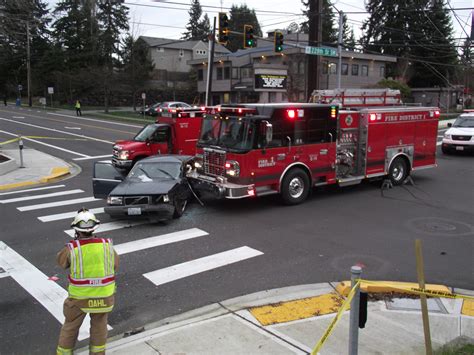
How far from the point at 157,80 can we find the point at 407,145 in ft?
178

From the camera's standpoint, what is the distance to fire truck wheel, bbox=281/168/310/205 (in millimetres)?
12031

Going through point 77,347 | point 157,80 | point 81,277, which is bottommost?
point 77,347

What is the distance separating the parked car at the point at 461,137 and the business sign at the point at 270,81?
75.8ft

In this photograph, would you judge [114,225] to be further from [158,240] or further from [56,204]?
[56,204]

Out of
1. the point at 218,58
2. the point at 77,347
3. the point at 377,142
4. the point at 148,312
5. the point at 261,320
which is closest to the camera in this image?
the point at 77,347

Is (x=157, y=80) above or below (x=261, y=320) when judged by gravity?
above

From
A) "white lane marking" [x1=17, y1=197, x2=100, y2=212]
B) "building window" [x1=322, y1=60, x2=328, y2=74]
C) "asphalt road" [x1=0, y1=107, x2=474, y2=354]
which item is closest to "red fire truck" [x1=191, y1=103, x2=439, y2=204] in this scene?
"asphalt road" [x1=0, y1=107, x2=474, y2=354]

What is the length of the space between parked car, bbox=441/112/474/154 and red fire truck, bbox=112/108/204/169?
39.2 feet

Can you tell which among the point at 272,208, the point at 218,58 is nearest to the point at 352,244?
the point at 272,208

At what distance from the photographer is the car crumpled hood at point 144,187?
10.4 metres

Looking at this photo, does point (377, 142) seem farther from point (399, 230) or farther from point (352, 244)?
point (352, 244)

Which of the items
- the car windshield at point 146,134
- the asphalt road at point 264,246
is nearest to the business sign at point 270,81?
the car windshield at point 146,134

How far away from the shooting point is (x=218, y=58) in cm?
5300

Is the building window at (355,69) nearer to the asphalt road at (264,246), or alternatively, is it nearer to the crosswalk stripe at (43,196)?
the asphalt road at (264,246)
